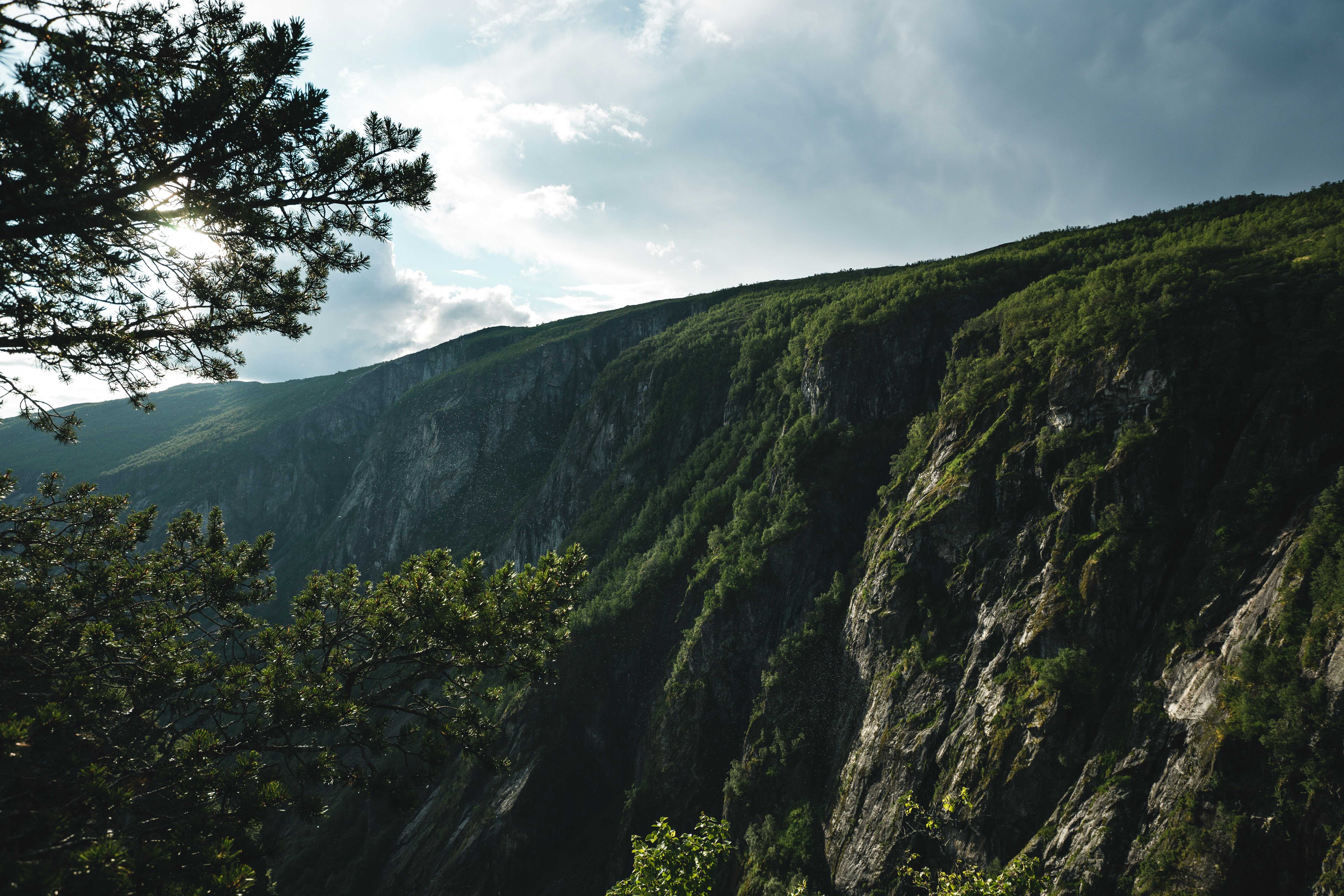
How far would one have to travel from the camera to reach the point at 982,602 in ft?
94.6

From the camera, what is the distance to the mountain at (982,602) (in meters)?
18.3

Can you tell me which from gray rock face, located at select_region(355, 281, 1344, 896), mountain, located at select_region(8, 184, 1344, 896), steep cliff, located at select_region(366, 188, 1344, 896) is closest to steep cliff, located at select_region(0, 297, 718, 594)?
mountain, located at select_region(8, 184, 1344, 896)

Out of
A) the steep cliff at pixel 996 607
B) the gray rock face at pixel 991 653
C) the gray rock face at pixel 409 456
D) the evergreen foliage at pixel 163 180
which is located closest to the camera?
the evergreen foliage at pixel 163 180

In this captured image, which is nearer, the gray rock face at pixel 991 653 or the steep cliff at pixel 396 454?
the gray rock face at pixel 991 653

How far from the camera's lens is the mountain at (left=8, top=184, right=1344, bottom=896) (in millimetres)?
18328

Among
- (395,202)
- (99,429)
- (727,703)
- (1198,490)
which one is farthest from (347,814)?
(99,429)

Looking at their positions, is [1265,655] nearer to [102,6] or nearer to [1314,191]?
[102,6]

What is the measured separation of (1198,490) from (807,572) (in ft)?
79.6

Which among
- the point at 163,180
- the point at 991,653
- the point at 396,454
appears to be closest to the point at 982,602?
the point at 991,653

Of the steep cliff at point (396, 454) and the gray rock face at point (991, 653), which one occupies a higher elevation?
the steep cliff at point (396, 454)

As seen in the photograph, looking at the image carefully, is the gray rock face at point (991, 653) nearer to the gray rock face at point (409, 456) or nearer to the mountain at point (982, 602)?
the mountain at point (982, 602)

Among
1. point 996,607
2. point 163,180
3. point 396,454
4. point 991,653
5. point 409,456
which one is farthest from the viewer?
point 396,454

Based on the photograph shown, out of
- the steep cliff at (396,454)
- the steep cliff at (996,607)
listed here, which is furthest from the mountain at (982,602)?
the steep cliff at (396,454)

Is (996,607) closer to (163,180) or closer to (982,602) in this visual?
(982,602)
